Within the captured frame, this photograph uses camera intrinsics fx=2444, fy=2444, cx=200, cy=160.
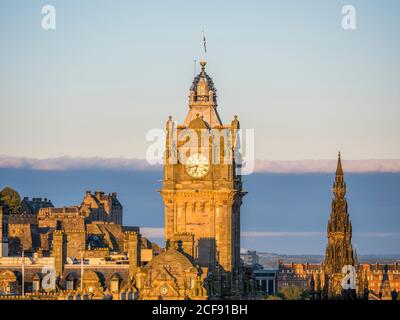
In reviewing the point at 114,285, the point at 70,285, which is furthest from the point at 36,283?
the point at 114,285

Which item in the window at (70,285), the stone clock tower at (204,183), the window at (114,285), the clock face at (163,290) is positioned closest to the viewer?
the clock face at (163,290)

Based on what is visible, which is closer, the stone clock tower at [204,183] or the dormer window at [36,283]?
the dormer window at [36,283]

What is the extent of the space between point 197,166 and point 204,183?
1.54 metres

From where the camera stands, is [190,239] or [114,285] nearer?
[114,285]

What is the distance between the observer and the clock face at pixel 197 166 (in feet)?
615

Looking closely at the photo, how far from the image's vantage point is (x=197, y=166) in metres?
188

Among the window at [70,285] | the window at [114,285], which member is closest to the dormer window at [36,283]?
the window at [70,285]

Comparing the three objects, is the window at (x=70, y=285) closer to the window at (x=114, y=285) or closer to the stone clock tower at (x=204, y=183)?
the window at (x=114, y=285)

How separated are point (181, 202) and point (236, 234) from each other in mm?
5279

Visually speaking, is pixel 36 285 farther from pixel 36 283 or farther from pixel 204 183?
pixel 204 183

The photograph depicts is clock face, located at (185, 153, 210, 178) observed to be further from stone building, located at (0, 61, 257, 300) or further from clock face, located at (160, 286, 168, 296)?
clock face, located at (160, 286, 168, 296)

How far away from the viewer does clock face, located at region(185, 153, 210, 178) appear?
615 feet
